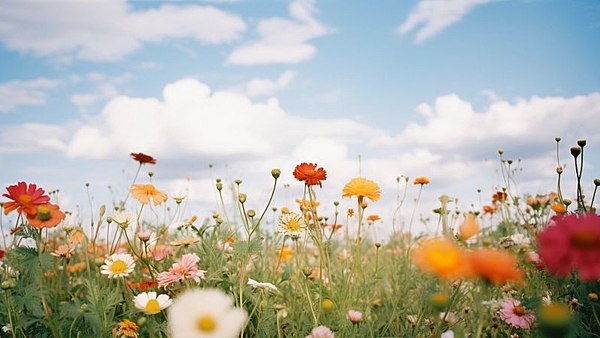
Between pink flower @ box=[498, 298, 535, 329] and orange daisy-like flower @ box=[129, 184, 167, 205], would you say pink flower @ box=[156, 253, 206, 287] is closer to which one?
orange daisy-like flower @ box=[129, 184, 167, 205]

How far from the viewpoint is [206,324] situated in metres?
0.75

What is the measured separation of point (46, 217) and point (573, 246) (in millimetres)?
1313

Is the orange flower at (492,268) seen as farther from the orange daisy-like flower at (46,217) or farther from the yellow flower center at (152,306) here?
the orange daisy-like flower at (46,217)

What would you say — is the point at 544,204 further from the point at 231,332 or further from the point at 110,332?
the point at 231,332

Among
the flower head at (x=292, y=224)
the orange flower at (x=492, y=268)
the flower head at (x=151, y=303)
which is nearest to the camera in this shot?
the orange flower at (x=492, y=268)

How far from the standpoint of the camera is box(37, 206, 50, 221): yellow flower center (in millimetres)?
1445

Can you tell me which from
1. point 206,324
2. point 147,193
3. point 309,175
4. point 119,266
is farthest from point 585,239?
point 147,193

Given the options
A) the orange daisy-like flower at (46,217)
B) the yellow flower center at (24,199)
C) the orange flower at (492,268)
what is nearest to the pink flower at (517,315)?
the orange flower at (492,268)

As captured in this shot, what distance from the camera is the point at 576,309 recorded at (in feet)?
6.07

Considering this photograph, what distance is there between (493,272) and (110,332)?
4.47 feet

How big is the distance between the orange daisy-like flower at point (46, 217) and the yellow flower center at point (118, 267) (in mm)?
238

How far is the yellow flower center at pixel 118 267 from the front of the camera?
5.34ft

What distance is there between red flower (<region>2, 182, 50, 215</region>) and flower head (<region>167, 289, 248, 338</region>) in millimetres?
963

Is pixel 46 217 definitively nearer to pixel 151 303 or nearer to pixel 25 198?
pixel 25 198
